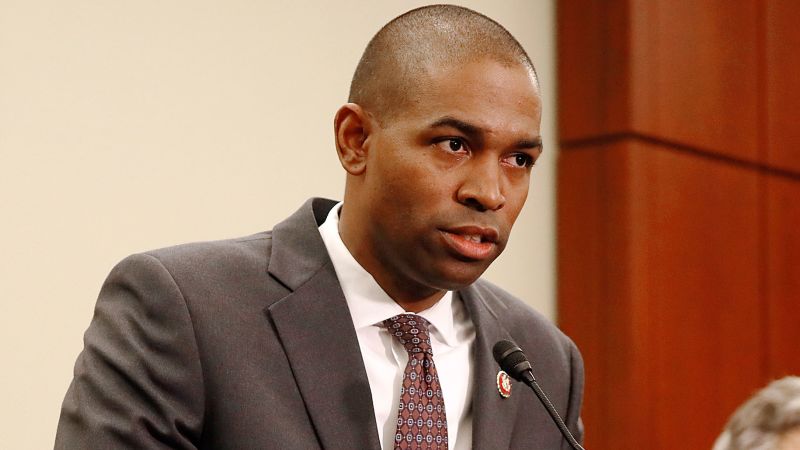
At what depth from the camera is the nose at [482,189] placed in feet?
6.17

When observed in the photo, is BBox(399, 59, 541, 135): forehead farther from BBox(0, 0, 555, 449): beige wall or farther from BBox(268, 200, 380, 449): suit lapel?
BBox(0, 0, 555, 449): beige wall

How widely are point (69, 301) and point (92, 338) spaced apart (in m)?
0.96

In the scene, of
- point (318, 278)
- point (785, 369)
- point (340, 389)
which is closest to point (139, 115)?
point (318, 278)

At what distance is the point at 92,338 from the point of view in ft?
6.03

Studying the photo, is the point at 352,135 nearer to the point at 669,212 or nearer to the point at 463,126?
the point at 463,126

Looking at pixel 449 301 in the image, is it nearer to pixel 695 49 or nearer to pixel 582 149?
pixel 582 149

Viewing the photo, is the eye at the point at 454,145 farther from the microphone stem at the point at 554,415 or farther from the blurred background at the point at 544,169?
the blurred background at the point at 544,169

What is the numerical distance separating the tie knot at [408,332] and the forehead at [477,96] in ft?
1.21

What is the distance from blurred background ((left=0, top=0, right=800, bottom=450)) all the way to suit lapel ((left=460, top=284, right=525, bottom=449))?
1062 mm

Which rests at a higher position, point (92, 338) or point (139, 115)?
point (139, 115)

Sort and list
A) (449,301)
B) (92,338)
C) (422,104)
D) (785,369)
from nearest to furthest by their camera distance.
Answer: (92,338) → (422,104) → (449,301) → (785,369)

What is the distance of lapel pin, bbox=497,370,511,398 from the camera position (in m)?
2.11

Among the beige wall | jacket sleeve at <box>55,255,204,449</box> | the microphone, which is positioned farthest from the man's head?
the beige wall

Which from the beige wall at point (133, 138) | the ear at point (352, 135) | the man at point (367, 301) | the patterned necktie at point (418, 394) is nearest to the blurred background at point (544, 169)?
the beige wall at point (133, 138)
